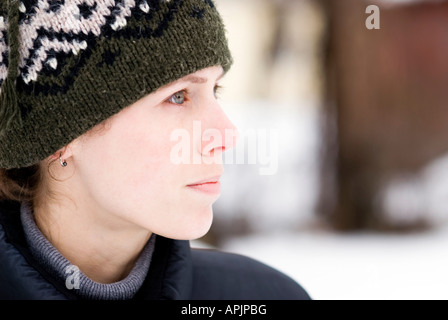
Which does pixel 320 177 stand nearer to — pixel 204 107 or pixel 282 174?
pixel 282 174

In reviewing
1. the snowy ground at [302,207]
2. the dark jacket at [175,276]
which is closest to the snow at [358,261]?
the snowy ground at [302,207]

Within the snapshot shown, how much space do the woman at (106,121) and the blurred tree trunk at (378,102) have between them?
3280mm

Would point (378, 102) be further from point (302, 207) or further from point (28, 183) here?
point (28, 183)

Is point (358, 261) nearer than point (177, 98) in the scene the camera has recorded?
No

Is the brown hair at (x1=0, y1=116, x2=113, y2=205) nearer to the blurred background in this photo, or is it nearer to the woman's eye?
the woman's eye

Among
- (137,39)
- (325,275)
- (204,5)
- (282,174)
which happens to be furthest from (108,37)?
(282,174)

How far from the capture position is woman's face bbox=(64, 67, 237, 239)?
1162 millimetres

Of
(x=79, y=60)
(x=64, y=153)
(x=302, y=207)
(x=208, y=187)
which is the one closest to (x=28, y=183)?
(x=64, y=153)

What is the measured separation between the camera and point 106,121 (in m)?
1.18

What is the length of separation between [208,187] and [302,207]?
3.26 m

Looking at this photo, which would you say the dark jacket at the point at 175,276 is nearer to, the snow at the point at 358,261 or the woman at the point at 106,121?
the woman at the point at 106,121

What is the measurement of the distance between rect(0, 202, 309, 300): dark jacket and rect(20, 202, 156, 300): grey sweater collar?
0.06 feet

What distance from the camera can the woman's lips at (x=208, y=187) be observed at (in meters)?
1.20

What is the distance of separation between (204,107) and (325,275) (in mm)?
2422
